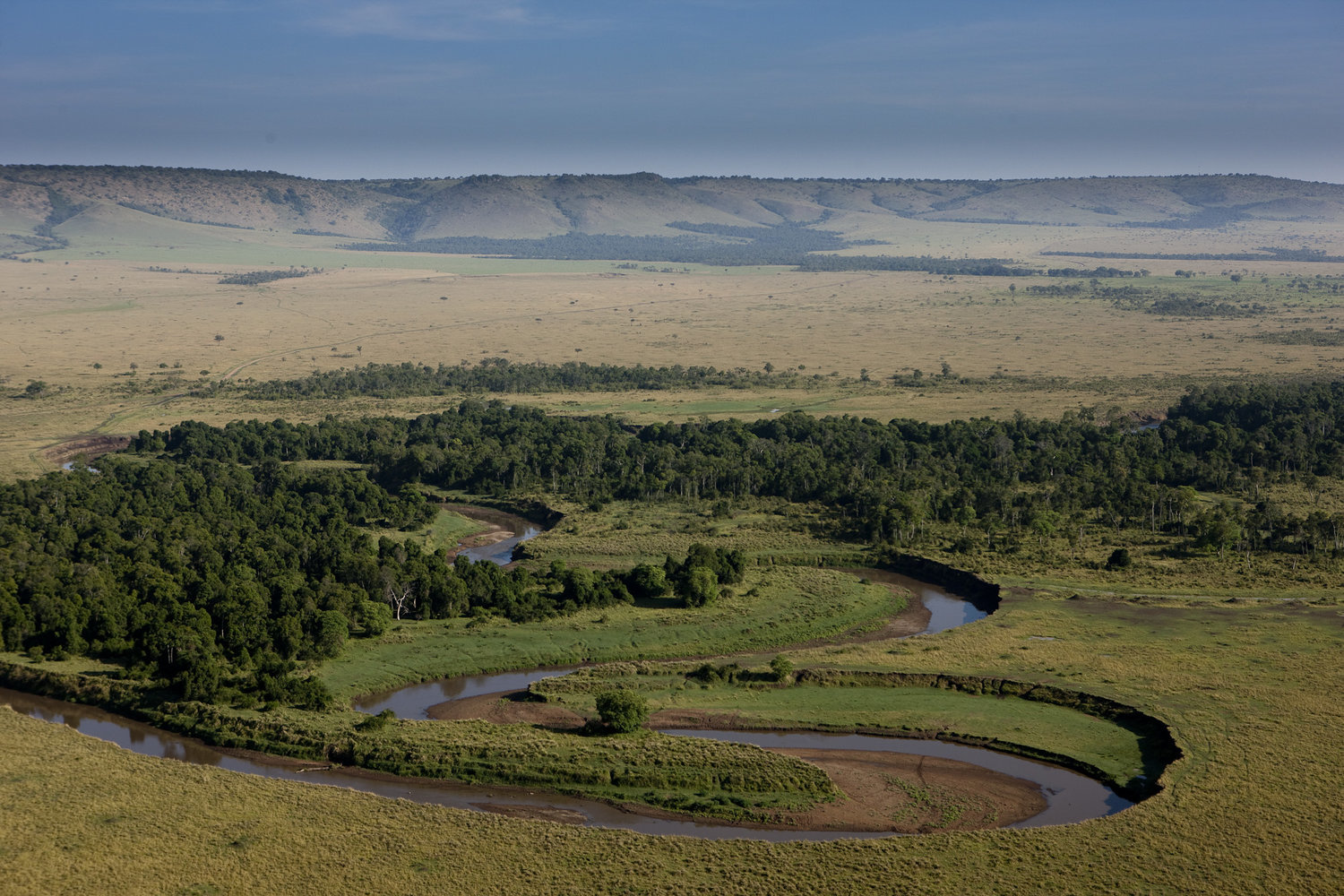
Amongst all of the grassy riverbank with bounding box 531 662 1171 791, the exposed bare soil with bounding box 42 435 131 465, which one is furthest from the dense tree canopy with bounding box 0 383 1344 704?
the grassy riverbank with bounding box 531 662 1171 791

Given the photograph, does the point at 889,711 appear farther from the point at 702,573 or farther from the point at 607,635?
the point at 702,573

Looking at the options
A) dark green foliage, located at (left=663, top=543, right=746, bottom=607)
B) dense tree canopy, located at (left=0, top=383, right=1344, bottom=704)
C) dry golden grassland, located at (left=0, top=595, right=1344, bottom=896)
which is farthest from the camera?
dark green foliage, located at (left=663, top=543, right=746, bottom=607)

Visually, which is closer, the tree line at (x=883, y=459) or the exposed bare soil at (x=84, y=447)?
the tree line at (x=883, y=459)

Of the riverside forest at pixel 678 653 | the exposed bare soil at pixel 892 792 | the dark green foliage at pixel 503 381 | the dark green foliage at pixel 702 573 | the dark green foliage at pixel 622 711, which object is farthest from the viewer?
the dark green foliage at pixel 503 381

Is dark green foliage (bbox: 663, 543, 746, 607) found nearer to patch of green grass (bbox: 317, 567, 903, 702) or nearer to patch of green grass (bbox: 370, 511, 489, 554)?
patch of green grass (bbox: 317, 567, 903, 702)

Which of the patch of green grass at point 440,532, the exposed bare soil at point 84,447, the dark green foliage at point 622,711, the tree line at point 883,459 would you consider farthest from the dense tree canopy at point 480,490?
the dark green foliage at point 622,711

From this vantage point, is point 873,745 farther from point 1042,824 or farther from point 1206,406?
point 1206,406

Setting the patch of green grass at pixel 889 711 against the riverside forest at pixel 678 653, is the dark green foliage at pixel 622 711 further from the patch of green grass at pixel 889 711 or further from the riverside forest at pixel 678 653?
the patch of green grass at pixel 889 711
